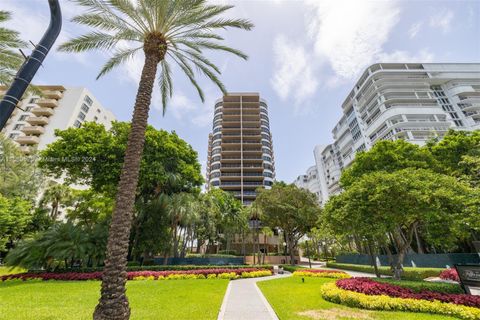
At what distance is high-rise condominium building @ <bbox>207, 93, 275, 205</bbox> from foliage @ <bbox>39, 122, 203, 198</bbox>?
38.6m

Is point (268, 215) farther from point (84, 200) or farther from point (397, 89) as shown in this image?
point (397, 89)

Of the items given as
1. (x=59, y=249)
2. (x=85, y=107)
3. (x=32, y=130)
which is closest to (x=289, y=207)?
(x=59, y=249)

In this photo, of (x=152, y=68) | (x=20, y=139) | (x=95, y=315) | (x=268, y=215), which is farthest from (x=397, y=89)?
(x=20, y=139)

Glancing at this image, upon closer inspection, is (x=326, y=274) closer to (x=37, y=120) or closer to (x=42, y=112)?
(x=37, y=120)

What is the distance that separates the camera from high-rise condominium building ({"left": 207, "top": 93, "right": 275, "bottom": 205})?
66.1 meters

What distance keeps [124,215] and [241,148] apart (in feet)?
208

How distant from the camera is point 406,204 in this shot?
12.2m

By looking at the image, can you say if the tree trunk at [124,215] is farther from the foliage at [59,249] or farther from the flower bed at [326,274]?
the flower bed at [326,274]

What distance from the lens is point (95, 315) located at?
5.96 meters

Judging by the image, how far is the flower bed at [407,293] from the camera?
8883 mm

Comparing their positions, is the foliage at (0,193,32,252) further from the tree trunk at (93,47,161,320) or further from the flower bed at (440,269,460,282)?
the flower bed at (440,269,460,282)

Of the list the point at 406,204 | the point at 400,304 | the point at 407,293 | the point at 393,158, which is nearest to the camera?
the point at 400,304

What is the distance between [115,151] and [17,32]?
39.9 feet

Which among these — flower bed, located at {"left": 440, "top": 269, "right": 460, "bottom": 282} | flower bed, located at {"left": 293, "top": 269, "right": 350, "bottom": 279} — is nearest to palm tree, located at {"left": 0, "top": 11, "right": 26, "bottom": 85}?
flower bed, located at {"left": 293, "top": 269, "right": 350, "bottom": 279}
